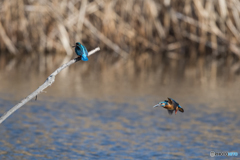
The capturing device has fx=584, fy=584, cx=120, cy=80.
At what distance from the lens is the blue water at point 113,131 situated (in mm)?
7438

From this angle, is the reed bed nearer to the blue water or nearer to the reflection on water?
the reflection on water

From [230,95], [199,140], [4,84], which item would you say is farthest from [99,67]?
[199,140]

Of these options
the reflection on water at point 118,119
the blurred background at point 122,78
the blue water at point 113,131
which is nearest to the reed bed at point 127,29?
the blurred background at point 122,78

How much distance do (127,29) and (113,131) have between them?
1079 cm

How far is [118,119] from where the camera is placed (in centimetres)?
958

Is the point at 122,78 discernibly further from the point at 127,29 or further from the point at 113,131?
the point at 113,131

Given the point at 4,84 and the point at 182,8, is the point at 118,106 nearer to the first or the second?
the point at 4,84

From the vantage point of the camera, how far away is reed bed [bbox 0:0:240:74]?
18.3m

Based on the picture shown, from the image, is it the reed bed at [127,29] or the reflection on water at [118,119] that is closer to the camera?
the reflection on water at [118,119]

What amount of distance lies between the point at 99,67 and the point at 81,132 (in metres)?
7.89

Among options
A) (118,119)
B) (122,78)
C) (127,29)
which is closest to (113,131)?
(118,119)

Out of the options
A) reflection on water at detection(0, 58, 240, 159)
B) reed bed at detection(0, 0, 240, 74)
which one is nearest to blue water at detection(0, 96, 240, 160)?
reflection on water at detection(0, 58, 240, 159)

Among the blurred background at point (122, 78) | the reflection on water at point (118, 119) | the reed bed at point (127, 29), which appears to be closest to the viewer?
the reflection on water at point (118, 119)

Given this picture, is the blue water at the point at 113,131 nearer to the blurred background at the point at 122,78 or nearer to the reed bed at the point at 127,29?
the blurred background at the point at 122,78
